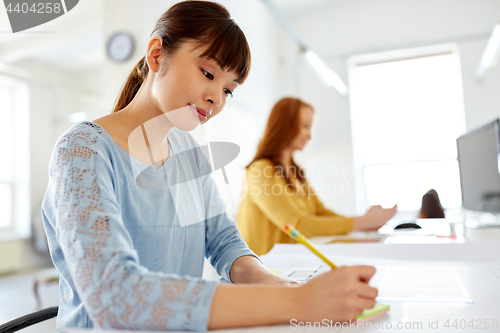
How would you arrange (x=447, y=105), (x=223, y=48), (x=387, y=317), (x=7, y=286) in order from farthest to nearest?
(x=447, y=105) → (x=7, y=286) → (x=223, y=48) → (x=387, y=317)

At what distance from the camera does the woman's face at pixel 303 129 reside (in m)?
1.88

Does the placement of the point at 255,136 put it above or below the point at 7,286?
above

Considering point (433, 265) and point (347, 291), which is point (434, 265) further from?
point (347, 291)

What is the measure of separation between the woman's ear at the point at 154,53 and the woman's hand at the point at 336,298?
1.57 ft

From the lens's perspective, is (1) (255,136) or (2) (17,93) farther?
(2) (17,93)

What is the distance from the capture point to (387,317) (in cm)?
50

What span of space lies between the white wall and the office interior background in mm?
10

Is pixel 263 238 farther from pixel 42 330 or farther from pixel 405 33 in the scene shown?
pixel 405 33

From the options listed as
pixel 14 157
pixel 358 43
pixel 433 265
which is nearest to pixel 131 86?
pixel 433 265

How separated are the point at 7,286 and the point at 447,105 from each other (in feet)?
14.6

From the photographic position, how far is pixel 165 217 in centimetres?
72

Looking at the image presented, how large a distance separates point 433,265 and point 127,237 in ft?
2.27

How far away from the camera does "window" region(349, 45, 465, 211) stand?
3.93 metres

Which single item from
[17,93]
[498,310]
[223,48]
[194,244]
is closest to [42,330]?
[194,244]
